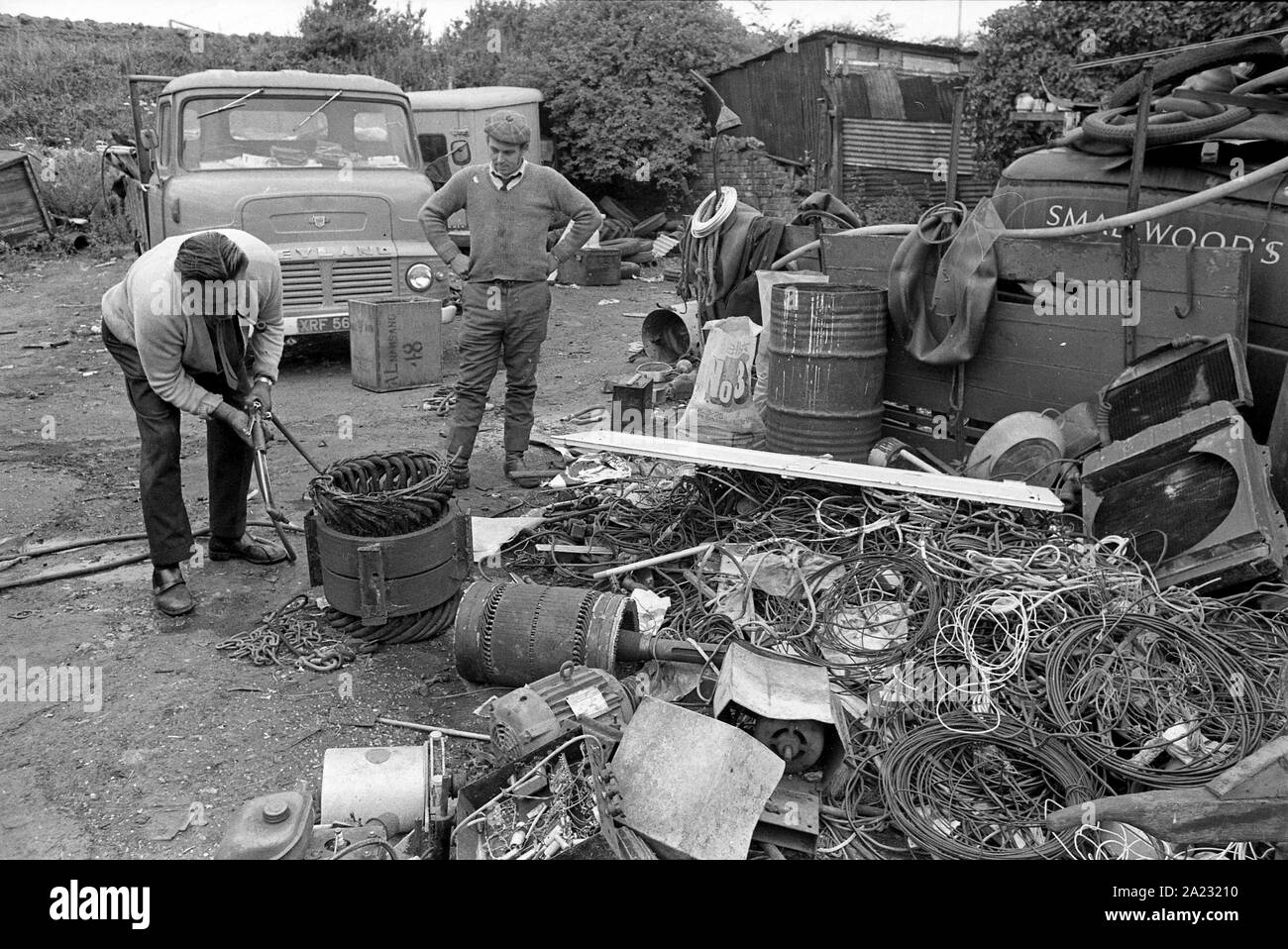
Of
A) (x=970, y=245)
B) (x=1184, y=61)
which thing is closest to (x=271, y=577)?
(x=970, y=245)

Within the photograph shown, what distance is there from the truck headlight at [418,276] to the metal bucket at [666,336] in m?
2.02

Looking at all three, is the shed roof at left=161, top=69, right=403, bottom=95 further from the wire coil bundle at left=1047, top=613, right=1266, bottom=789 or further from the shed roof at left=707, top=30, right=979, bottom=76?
the shed roof at left=707, top=30, right=979, bottom=76

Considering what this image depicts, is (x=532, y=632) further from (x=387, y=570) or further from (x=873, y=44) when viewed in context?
(x=873, y=44)

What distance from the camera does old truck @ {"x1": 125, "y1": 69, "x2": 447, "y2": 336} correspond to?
332 inches

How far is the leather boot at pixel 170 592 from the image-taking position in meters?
4.47

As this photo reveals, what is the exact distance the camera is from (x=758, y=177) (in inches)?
652

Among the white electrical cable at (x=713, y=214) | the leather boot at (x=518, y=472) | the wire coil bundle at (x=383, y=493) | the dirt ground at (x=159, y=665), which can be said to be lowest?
the dirt ground at (x=159, y=665)

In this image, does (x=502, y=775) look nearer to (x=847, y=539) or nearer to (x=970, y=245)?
(x=847, y=539)

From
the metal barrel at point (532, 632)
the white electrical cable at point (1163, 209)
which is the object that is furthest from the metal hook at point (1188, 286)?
the metal barrel at point (532, 632)

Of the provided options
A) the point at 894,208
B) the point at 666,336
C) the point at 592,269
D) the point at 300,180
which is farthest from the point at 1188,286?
the point at 894,208

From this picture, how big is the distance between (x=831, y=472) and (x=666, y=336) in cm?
432

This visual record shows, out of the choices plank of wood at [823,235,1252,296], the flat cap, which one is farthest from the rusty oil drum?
plank of wood at [823,235,1252,296]

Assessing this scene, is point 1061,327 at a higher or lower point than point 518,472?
higher

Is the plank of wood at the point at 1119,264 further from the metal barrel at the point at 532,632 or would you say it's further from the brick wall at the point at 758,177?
the brick wall at the point at 758,177
